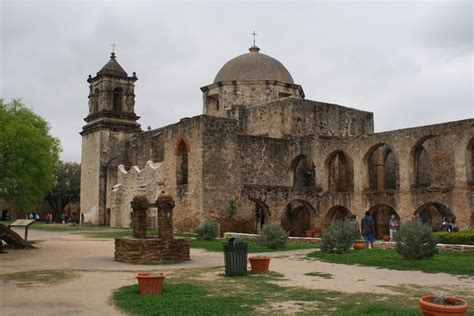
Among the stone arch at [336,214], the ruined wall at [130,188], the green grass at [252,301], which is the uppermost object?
the ruined wall at [130,188]

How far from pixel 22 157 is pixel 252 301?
12.1 metres

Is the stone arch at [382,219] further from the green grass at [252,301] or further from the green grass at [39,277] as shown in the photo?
the green grass at [39,277]

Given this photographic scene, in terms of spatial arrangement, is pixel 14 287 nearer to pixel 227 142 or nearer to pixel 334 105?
pixel 227 142

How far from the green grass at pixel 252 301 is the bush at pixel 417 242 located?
15.8ft

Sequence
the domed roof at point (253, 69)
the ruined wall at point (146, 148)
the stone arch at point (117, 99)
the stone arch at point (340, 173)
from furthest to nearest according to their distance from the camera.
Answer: the stone arch at point (117, 99) < the ruined wall at point (146, 148) < the domed roof at point (253, 69) < the stone arch at point (340, 173)

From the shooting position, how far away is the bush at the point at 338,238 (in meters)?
15.4

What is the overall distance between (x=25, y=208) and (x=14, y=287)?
942 cm

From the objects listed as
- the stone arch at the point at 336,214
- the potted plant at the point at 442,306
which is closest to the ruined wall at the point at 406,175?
the stone arch at the point at 336,214

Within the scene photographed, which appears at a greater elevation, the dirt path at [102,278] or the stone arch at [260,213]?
the stone arch at [260,213]

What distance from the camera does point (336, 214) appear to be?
28.7 m

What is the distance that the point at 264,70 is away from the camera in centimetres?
3441

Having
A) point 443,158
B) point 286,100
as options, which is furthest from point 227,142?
point 443,158

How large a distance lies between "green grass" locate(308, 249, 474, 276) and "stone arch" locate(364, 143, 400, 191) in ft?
40.1

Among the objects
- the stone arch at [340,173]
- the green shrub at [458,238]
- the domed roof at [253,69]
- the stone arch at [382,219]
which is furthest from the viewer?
the domed roof at [253,69]
